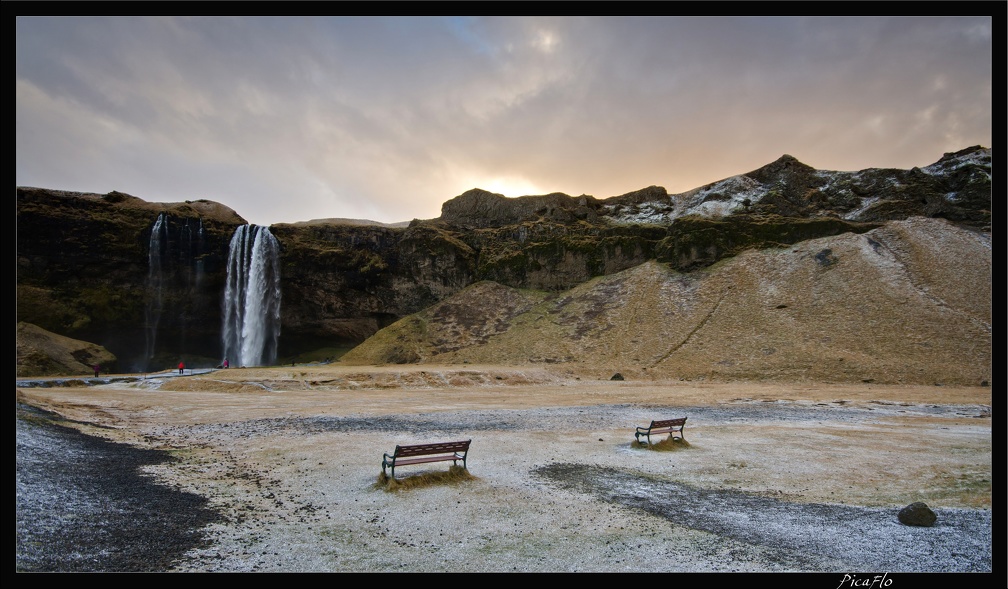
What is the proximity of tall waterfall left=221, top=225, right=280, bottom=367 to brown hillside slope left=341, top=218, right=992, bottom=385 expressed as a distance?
13592 millimetres

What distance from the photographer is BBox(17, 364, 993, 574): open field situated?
7535 mm

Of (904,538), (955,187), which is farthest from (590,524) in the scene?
(955,187)

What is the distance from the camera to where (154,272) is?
197 ft

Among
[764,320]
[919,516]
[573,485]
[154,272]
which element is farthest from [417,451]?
[154,272]

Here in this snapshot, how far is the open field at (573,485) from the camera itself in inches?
297

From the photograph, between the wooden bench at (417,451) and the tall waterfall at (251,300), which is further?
the tall waterfall at (251,300)

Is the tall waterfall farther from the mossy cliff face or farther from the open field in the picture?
the open field

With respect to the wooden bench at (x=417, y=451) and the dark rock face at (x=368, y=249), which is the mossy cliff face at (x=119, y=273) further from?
the wooden bench at (x=417, y=451)

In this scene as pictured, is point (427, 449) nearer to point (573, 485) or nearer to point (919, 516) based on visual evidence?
point (573, 485)

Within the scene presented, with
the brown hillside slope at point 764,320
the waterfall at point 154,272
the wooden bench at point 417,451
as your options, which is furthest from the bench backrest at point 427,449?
the waterfall at point 154,272

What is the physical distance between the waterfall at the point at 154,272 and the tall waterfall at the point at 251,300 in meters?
7.20

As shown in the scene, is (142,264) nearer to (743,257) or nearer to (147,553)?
(147,553)

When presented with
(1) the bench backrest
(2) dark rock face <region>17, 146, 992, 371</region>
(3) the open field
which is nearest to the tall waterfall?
(2) dark rock face <region>17, 146, 992, 371</region>

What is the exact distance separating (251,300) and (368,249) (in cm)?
1747
